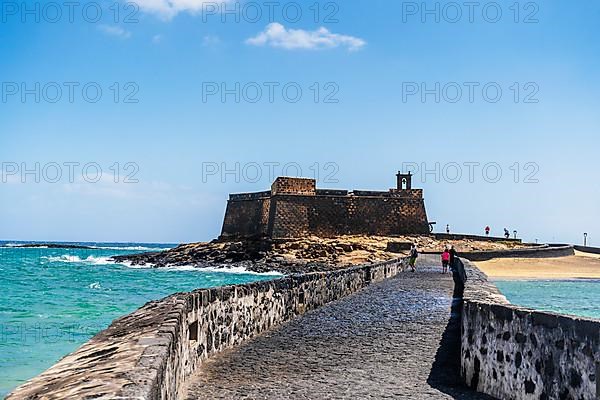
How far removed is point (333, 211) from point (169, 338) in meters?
50.6

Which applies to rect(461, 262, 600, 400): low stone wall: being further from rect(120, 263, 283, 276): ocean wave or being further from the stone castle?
the stone castle

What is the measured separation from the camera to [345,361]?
722 cm

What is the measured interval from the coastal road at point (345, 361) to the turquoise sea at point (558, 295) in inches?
275

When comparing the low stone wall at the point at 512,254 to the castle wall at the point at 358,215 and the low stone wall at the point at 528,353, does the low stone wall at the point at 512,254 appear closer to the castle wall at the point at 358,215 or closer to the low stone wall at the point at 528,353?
the castle wall at the point at 358,215

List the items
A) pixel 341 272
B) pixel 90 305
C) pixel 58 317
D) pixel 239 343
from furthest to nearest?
pixel 90 305, pixel 58 317, pixel 341 272, pixel 239 343

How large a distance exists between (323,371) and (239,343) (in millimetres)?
1979

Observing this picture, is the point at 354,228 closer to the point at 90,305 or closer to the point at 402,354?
the point at 90,305

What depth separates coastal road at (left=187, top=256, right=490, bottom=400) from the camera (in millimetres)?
5828

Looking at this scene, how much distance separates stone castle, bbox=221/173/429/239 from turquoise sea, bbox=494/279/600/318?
23.5 meters

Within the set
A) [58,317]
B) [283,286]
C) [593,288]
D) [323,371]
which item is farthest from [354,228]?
[323,371]

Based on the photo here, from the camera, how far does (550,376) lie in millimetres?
4652

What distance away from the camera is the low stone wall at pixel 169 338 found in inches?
118

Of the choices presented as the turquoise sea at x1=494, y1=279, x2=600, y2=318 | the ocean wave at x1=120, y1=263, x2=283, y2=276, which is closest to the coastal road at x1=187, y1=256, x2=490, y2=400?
the turquoise sea at x1=494, y1=279, x2=600, y2=318

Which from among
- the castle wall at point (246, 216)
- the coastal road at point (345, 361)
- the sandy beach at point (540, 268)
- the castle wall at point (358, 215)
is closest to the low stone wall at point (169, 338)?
the coastal road at point (345, 361)
